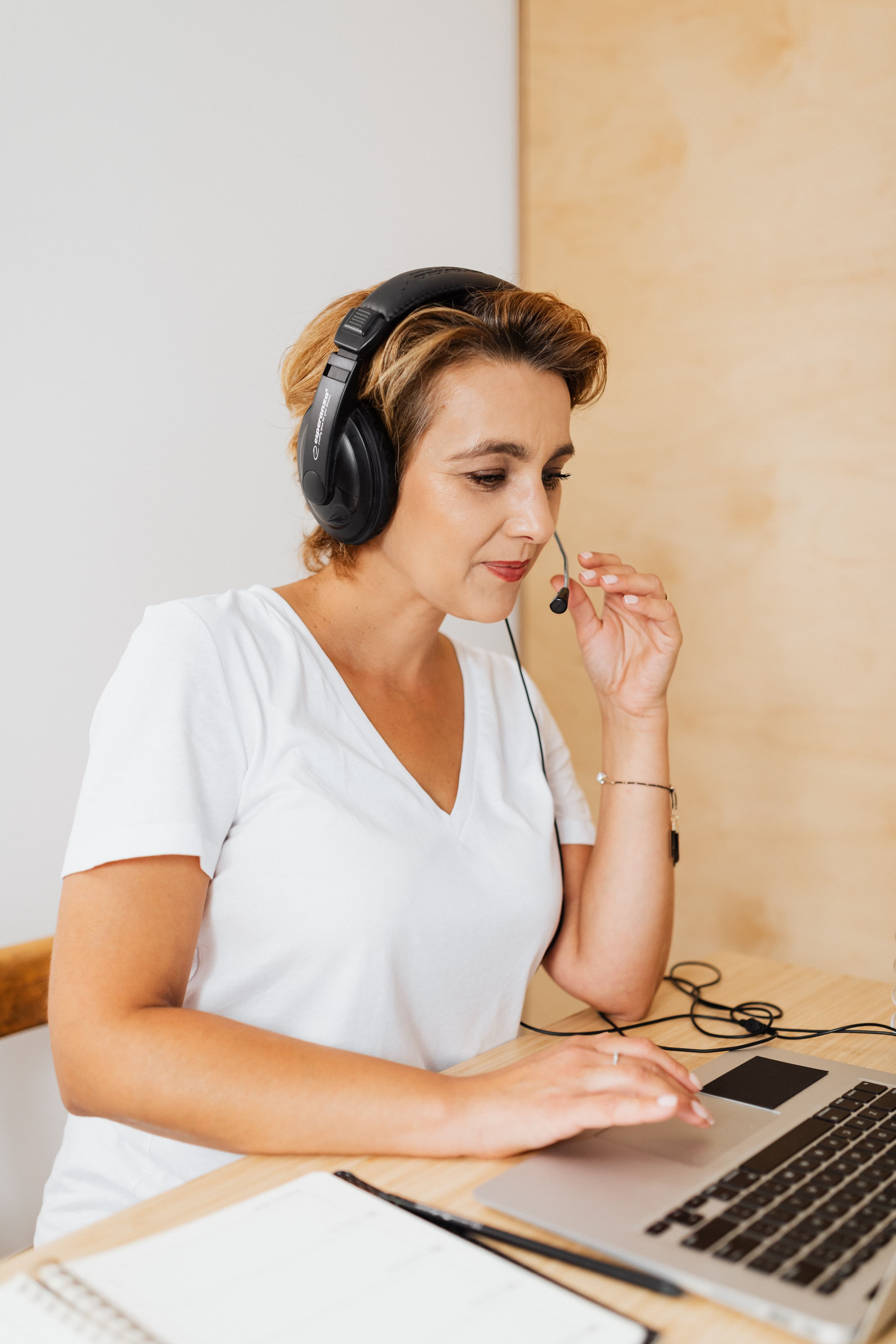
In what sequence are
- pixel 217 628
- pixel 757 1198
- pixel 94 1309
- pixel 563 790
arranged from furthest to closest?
pixel 563 790
pixel 217 628
pixel 757 1198
pixel 94 1309

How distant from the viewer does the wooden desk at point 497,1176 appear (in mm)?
538

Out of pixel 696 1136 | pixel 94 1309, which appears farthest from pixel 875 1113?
pixel 94 1309

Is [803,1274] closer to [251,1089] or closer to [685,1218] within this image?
[685,1218]

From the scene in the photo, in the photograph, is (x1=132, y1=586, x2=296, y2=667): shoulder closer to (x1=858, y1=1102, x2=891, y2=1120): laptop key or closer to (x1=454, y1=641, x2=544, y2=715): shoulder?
(x1=454, y1=641, x2=544, y2=715): shoulder

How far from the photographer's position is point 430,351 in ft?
3.24

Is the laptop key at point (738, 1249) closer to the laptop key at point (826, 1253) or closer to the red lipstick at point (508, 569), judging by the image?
the laptop key at point (826, 1253)

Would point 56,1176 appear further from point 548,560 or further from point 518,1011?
point 548,560

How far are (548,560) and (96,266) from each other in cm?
86

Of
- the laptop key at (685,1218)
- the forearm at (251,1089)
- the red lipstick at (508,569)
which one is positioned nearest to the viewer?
the laptop key at (685,1218)

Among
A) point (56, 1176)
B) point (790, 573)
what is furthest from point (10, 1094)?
point (790, 573)

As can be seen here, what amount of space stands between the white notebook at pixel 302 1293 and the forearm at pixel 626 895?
1.69ft

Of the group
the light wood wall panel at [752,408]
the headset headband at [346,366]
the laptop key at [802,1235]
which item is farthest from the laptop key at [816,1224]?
the light wood wall panel at [752,408]

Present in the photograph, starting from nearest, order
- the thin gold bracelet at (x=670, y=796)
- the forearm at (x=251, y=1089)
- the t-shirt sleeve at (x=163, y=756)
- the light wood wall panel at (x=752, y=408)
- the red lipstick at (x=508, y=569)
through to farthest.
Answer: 1. the forearm at (x=251, y=1089)
2. the t-shirt sleeve at (x=163, y=756)
3. the red lipstick at (x=508, y=569)
4. the thin gold bracelet at (x=670, y=796)
5. the light wood wall panel at (x=752, y=408)

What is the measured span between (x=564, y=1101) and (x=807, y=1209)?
0.52 ft
